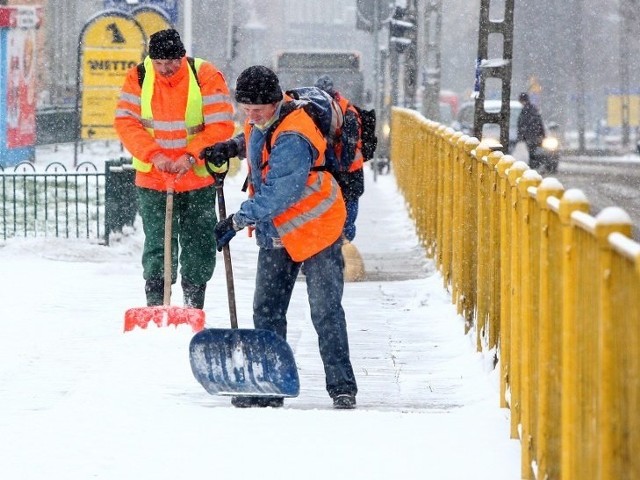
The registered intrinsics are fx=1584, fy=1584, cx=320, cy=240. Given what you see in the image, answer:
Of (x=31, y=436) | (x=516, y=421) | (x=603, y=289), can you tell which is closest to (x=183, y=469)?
(x=31, y=436)

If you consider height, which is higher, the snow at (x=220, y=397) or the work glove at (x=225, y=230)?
the work glove at (x=225, y=230)

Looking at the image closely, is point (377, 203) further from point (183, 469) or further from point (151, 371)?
point (183, 469)

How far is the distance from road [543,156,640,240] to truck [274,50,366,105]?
396 centimetres

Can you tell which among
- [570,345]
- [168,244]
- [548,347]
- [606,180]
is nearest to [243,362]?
[168,244]

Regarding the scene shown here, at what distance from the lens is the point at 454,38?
7750 centimetres

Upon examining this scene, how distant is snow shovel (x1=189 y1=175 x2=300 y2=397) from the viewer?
713cm

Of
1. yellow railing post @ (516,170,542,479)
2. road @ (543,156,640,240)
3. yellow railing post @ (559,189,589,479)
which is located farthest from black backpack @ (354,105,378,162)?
road @ (543,156,640,240)

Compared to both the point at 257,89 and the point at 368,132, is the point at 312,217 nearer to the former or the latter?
the point at 257,89

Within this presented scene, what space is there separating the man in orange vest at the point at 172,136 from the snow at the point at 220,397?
0.67 m

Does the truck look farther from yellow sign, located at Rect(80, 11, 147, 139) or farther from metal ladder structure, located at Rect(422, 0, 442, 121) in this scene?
yellow sign, located at Rect(80, 11, 147, 139)

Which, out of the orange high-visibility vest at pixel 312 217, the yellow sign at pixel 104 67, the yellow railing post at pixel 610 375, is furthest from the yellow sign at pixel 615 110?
the yellow railing post at pixel 610 375

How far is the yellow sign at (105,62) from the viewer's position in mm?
19719

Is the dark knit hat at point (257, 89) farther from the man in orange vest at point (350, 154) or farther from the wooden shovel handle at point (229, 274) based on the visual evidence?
the wooden shovel handle at point (229, 274)

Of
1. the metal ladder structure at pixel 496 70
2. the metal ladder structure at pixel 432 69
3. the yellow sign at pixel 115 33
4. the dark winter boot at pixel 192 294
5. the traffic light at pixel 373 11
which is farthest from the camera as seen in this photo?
the metal ladder structure at pixel 432 69
